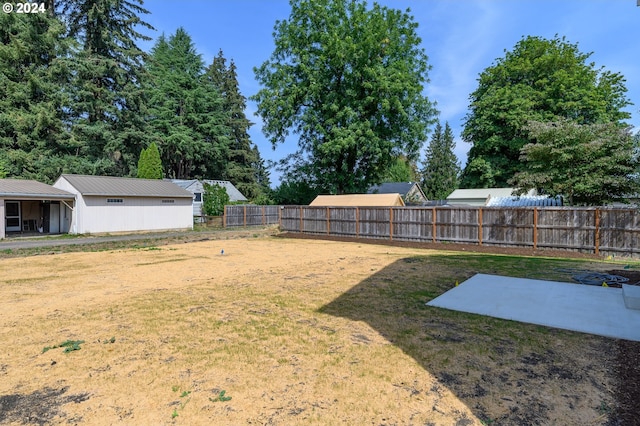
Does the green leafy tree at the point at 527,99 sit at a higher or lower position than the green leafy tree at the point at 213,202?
higher

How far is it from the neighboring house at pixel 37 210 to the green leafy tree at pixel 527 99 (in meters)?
29.6

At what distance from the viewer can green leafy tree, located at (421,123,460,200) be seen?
158 ft

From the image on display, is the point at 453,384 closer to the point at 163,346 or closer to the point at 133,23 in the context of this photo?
the point at 163,346

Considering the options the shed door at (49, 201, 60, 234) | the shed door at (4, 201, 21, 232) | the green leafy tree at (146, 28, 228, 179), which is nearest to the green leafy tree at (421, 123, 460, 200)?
the green leafy tree at (146, 28, 228, 179)

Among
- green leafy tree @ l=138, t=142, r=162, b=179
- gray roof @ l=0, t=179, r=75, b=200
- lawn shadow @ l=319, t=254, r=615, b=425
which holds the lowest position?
lawn shadow @ l=319, t=254, r=615, b=425

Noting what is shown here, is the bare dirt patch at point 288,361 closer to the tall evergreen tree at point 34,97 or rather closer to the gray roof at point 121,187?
the gray roof at point 121,187

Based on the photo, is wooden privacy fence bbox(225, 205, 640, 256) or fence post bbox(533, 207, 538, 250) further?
fence post bbox(533, 207, 538, 250)

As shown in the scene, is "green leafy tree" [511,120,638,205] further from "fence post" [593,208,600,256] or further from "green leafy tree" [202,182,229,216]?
"green leafy tree" [202,182,229,216]

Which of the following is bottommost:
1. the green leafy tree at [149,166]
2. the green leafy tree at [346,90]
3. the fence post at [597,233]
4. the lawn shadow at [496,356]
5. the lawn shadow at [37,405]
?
the lawn shadow at [37,405]

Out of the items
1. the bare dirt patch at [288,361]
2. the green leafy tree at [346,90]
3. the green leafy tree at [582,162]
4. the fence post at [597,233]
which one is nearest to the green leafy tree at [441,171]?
the green leafy tree at [346,90]

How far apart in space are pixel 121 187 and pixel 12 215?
6.60 meters

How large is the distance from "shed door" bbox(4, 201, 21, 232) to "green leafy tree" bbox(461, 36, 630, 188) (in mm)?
33102

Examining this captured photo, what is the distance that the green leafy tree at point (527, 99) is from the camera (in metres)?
25.9

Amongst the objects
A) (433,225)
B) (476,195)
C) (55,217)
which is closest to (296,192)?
(433,225)
